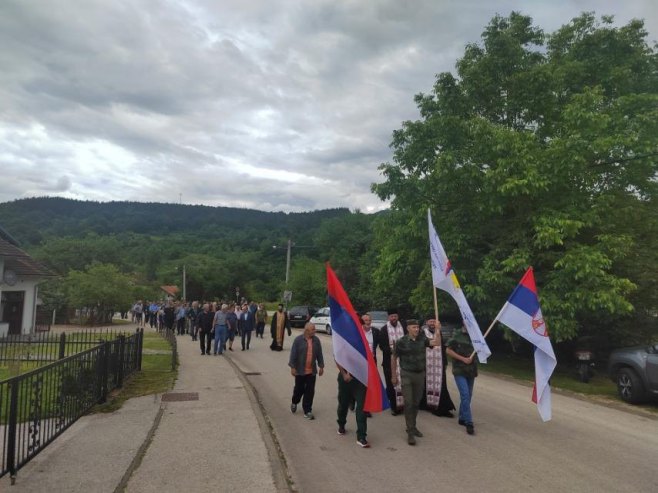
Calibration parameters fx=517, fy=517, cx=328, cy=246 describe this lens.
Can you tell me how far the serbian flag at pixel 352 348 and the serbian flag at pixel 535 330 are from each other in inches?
82.7

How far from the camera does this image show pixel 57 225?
114 m

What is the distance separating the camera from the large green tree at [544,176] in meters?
13.2

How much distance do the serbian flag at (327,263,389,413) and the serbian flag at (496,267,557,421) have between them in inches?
82.7

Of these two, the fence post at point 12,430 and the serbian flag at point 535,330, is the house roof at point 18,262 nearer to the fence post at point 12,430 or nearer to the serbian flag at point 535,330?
the fence post at point 12,430

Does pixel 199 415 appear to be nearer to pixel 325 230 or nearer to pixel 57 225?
pixel 325 230

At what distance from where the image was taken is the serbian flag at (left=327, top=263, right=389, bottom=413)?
6.85 metres

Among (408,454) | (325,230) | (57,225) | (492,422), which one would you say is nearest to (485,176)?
(492,422)

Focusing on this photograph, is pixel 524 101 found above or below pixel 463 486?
above

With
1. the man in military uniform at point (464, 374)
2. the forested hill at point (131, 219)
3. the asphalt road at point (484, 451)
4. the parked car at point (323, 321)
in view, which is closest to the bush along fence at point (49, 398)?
the asphalt road at point (484, 451)

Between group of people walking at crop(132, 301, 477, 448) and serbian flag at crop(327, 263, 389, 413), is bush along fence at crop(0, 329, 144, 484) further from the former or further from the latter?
serbian flag at crop(327, 263, 389, 413)

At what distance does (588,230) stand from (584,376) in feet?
14.0

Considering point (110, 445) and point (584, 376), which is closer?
point (110, 445)

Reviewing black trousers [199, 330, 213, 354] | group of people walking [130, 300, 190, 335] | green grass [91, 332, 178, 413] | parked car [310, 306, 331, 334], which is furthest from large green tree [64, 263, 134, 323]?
green grass [91, 332, 178, 413]

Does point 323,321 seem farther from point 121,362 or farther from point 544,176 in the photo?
point 121,362
